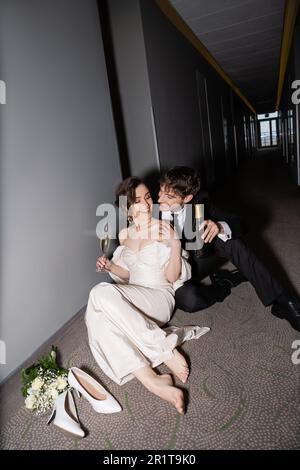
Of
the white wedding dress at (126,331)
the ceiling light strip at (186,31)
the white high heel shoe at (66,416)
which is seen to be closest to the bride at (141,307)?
the white wedding dress at (126,331)

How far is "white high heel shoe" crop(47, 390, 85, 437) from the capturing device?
1386mm

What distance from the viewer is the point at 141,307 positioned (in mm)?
1850

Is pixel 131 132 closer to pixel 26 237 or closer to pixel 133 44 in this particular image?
pixel 133 44

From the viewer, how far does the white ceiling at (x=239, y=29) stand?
13.9ft

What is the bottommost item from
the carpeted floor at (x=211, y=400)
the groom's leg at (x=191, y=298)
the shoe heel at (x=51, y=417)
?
the carpeted floor at (x=211, y=400)

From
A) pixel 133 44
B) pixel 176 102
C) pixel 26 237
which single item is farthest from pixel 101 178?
pixel 176 102

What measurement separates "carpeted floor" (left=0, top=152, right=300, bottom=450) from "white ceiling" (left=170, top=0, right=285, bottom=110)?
163 inches

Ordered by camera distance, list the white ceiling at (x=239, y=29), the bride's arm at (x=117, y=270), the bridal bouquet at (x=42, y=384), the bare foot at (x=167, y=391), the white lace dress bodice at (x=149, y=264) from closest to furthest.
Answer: the bare foot at (x=167, y=391)
the bridal bouquet at (x=42, y=384)
the white lace dress bodice at (x=149, y=264)
the bride's arm at (x=117, y=270)
the white ceiling at (x=239, y=29)

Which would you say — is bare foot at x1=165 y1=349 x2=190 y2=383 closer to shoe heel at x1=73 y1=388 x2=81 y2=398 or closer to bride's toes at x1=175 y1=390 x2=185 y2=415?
bride's toes at x1=175 y1=390 x2=185 y2=415

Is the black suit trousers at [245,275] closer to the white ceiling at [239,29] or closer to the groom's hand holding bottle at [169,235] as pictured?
the groom's hand holding bottle at [169,235]

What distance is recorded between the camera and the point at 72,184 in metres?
2.23

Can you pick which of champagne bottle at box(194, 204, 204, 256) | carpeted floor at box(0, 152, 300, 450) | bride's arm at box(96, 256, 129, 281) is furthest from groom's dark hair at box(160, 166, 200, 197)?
carpeted floor at box(0, 152, 300, 450)

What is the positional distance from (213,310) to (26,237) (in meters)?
1.42

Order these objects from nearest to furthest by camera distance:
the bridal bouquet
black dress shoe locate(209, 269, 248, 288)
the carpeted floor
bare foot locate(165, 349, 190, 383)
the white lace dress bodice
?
the carpeted floor
the bridal bouquet
bare foot locate(165, 349, 190, 383)
the white lace dress bodice
black dress shoe locate(209, 269, 248, 288)
